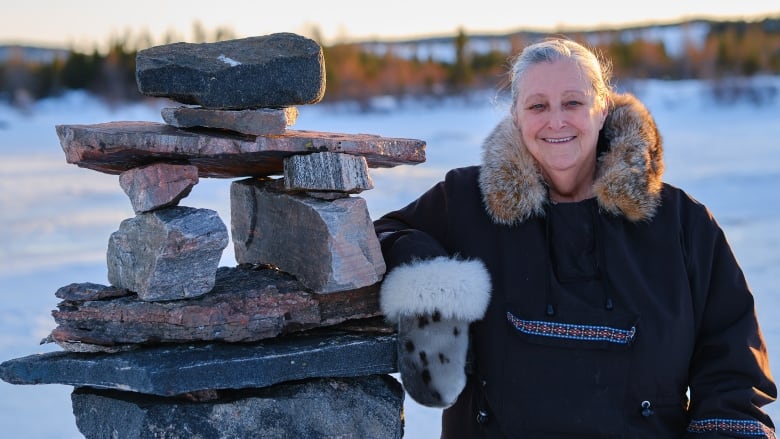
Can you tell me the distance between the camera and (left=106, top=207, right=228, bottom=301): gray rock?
9.59ft

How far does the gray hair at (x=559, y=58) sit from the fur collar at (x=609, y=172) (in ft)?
0.40

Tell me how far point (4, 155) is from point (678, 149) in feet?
34.3

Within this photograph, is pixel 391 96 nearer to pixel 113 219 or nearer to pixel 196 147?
pixel 113 219

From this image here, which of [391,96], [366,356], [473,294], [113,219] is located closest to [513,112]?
[473,294]

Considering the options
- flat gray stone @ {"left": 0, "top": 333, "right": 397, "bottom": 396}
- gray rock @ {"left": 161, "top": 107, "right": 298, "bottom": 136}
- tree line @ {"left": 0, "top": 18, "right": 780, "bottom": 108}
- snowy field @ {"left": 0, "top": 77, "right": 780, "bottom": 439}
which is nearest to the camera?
flat gray stone @ {"left": 0, "top": 333, "right": 397, "bottom": 396}

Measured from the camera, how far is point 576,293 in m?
3.16

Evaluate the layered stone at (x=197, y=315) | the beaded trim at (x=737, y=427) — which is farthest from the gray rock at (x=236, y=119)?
the beaded trim at (x=737, y=427)

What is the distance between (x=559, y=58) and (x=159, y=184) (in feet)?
→ 4.63

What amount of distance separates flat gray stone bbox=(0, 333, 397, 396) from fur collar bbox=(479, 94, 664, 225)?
63cm

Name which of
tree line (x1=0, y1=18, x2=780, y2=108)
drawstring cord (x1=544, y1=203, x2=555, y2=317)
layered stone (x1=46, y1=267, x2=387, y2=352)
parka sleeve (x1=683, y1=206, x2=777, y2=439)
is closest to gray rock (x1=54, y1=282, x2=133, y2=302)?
layered stone (x1=46, y1=267, x2=387, y2=352)

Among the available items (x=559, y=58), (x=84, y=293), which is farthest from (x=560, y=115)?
(x=84, y=293)

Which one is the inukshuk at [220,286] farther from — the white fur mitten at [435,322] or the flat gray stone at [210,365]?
the white fur mitten at [435,322]

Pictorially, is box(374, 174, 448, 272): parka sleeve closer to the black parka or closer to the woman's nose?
the black parka

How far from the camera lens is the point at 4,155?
14.8m
